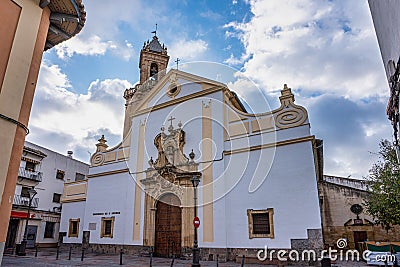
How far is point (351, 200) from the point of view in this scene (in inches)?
781

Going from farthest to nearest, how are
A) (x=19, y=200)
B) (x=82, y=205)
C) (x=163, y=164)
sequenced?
1. (x=19, y=200)
2. (x=82, y=205)
3. (x=163, y=164)

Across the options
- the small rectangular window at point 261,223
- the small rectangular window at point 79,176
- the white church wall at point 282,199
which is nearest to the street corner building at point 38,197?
the small rectangular window at point 79,176

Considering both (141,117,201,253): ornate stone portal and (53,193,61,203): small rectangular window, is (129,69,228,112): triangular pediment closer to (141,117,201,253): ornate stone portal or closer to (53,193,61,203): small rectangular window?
(141,117,201,253): ornate stone portal

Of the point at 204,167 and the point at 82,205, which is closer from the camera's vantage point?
the point at 204,167

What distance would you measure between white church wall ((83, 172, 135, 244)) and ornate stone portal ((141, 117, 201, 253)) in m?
1.41

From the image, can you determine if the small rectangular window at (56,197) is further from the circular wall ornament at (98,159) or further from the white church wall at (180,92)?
the white church wall at (180,92)

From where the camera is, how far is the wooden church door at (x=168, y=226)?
15594 millimetres

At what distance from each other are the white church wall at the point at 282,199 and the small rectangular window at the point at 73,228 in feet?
38.5

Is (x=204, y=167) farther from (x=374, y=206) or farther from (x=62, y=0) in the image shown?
(x=62, y=0)

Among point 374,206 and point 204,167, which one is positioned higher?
point 204,167

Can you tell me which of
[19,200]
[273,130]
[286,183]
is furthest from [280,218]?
[19,200]

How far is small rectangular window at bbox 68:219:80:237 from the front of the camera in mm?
20337

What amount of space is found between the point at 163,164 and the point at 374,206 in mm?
11486

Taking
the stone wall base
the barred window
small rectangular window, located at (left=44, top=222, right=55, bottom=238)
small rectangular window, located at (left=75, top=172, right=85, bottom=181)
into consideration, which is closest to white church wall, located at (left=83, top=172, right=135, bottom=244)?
the stone wall base
